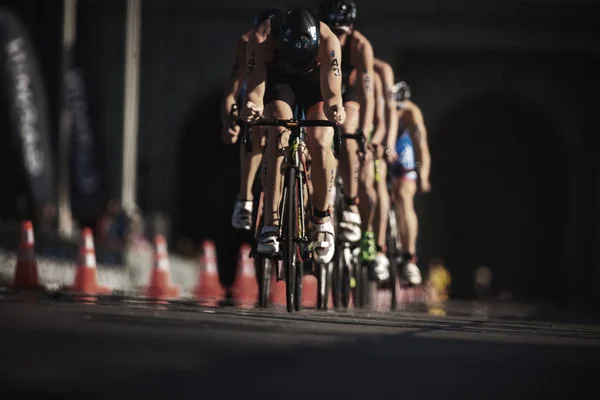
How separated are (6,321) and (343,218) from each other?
4918 millimetres

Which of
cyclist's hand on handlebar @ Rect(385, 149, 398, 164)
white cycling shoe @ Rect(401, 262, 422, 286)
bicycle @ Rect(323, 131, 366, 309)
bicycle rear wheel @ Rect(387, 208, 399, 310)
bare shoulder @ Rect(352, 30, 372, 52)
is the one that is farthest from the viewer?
white cycling shoe @ Rect(401, 262, 422, 286)

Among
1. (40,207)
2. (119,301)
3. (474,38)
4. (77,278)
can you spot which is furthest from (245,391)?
(474,38)

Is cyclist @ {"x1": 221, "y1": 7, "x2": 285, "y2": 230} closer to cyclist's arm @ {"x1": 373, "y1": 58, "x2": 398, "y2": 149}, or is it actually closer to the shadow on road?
cyclist's arm @ {"x1": 373, "y1": 58, "x2": 398, "y2": 149}

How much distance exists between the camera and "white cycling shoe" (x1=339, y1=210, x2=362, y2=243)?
1278cm

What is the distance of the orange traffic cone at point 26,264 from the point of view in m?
14.2

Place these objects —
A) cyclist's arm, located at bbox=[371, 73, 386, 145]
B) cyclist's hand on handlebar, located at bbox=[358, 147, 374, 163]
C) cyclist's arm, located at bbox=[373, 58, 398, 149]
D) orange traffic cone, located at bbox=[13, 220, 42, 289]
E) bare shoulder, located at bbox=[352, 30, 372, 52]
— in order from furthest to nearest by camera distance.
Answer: cyclist's arm, located at bbox=[373, 58, 398, 149] → orange traffic cone, located at bbox=[13, 220, 42, 289] → cyclist's arm, located at bbox=[371, 73, 386, 145] → cyclist's hand on handlebar, located at bbox=[358, 147, 374, 163] → bare shoulder, located at bbox=[352, 30, 372, 52]

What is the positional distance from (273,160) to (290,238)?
649mm

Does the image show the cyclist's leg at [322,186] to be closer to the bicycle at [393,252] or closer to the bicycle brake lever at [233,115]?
the bicycle brake lever at [233,115]

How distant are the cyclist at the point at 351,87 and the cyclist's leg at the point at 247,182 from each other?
1026 mm

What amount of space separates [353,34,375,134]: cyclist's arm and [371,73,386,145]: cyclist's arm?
692mm

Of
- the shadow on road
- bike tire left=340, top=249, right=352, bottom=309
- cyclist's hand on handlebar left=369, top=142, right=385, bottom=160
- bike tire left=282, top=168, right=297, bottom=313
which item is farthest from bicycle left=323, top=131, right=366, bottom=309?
the shadow on road

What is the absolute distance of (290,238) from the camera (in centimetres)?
1066

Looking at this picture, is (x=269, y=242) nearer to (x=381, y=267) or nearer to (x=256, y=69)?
(x=256, y=69)

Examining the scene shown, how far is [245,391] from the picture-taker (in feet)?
18.1
